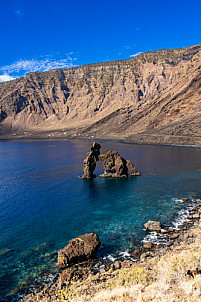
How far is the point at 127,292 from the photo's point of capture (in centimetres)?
1464

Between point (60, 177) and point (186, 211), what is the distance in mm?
39112

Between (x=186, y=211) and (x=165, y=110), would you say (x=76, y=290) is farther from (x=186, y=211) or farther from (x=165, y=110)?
(x=165, y=110)

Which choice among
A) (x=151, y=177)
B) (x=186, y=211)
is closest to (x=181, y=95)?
(x=151, y=177)

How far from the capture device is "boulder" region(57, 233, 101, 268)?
22281 mm

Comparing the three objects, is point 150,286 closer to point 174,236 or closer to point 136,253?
point 136,253

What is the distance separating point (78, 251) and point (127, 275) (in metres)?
7.62

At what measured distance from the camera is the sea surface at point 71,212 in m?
23.7

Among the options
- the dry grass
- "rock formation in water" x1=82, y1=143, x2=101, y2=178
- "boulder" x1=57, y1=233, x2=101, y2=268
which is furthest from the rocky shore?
"rock formation in water" x1=82, y1=143, x2=101, y2=178

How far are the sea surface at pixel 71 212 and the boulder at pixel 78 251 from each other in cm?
130

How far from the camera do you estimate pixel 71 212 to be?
3722 cm

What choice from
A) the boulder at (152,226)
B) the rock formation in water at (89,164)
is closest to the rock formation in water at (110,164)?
the rock formation in water at (89,164)

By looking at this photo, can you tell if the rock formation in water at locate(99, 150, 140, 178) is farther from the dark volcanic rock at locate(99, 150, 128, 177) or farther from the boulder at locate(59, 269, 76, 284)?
the boulder at locate(59, 269, 76, 284)

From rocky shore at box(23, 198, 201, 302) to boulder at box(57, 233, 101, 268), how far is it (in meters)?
0.30

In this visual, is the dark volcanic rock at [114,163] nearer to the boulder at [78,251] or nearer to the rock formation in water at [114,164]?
the rock formation in water at [114,164]
